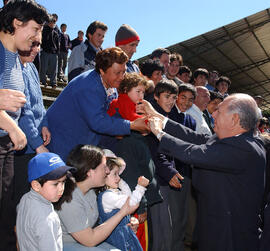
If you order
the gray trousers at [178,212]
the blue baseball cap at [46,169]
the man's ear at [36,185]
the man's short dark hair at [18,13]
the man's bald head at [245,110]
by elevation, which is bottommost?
the gray trousers at [178,212]

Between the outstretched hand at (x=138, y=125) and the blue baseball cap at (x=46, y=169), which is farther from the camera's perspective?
the outstretched hand at (x=138, y=125)

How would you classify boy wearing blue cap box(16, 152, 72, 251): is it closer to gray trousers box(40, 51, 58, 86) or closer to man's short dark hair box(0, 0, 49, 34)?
man's short dark hair box(0, 0, 49, 34)

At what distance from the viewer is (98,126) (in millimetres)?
2652

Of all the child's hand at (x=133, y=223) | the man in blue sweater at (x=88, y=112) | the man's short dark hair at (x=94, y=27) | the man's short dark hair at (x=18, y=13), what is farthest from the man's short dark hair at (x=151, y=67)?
the man's short dark hair at (x=18, y=13)

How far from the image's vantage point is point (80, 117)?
2770 mm

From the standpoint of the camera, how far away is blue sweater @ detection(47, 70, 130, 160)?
2.66m

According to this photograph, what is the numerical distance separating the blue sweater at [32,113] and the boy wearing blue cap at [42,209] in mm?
289

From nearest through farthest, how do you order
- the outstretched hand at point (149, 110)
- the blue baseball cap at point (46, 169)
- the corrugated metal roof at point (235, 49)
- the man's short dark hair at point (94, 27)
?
the blue baseball cap at point (46, 169) → the outstretched hand at point (149, 110) → the man's short dark hair at point (94, 27) → the corrugated metal roof at point (235, 49)

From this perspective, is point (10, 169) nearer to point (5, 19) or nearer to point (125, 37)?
point (5, 19)

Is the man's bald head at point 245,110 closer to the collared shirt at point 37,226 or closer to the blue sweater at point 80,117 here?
the blue sweater at point 80,117

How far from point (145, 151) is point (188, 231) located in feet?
6.74

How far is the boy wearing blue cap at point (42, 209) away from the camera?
2.02m

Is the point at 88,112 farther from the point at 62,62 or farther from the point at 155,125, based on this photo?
the point at 62,62

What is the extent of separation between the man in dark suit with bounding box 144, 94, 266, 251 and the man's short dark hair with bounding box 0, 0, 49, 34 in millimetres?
1492
